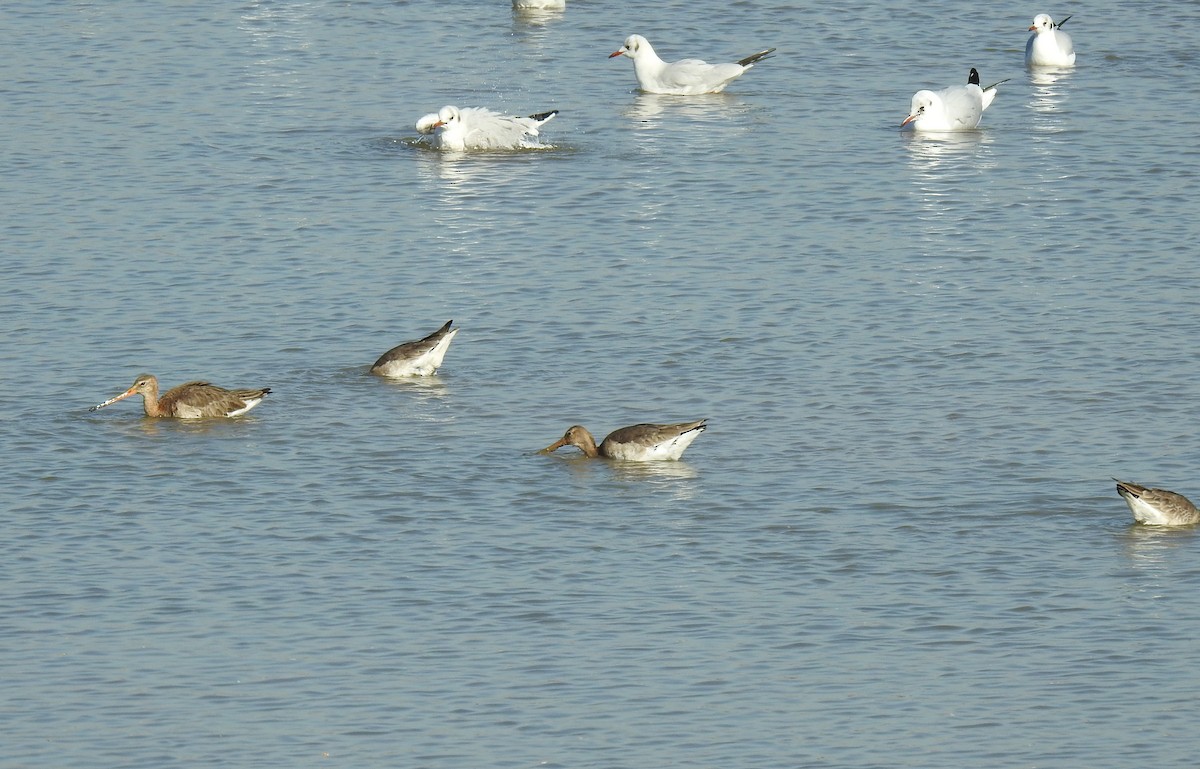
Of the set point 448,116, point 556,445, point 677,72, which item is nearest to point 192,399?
point 556,445

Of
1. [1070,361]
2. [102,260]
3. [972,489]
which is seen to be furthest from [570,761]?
[102,260]

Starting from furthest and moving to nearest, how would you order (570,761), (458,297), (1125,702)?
(458,297) < (1125,702) < (570,761)

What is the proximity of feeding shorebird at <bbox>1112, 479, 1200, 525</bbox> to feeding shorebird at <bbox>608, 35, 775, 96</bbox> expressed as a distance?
54.1 feet

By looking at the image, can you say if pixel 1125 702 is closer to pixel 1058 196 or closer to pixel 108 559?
pixel 108 559

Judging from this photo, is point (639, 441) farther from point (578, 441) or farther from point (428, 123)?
point (428, 123)

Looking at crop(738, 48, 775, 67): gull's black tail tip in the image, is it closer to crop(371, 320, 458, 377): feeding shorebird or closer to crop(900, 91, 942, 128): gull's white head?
crop(900, 91, 942, 128): gull's white head

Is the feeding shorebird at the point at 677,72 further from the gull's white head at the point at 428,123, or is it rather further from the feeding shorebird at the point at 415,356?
the feeding shorebird at the point at 415,356

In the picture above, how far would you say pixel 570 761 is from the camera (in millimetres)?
10656

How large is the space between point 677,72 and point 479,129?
444 centimetres

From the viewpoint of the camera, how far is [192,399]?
16500mm

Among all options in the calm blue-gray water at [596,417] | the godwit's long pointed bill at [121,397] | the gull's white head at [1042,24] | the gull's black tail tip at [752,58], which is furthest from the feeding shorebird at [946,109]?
the godwit's long pointed bill at [121,397]

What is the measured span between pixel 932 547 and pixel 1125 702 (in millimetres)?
2452

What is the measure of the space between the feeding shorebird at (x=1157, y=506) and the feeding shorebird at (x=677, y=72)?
1648 cm

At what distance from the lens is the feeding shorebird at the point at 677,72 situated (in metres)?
29.7
